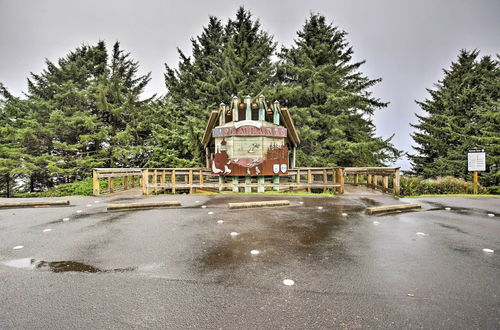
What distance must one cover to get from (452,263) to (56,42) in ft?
113

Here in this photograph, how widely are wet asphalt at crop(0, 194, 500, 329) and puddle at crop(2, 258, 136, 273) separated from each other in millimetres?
27

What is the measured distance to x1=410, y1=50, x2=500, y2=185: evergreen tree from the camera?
18953mm

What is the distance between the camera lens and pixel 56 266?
3.41 metres

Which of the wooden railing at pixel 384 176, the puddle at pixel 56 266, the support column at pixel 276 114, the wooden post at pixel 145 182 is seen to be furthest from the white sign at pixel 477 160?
the wooden post at pixel 145 182

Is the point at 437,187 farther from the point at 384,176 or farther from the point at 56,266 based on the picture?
the point at 56,266

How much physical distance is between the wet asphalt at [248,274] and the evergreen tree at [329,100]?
497 inches

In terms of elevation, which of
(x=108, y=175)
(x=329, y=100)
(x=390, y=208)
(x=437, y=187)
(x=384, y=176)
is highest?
(x=329, y=100)

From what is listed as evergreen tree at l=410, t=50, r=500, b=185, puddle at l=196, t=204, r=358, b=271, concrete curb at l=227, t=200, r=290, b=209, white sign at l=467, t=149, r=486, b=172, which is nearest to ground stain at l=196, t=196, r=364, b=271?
puddle at l=196, t=204, r=358, b=271

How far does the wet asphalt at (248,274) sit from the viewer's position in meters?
2.28

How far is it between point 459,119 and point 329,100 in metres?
12.6

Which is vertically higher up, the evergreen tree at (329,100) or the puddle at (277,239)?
the evergreen tree at (329,100)

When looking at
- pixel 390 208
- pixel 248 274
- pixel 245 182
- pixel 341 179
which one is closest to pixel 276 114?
pixel 245 182

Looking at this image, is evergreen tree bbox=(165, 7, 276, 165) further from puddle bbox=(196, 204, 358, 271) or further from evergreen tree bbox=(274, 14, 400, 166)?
puddle bbox=(196, 204, 358, 271)

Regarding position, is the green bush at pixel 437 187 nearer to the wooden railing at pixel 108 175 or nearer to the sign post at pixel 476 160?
the sign post at pixel 476 160
